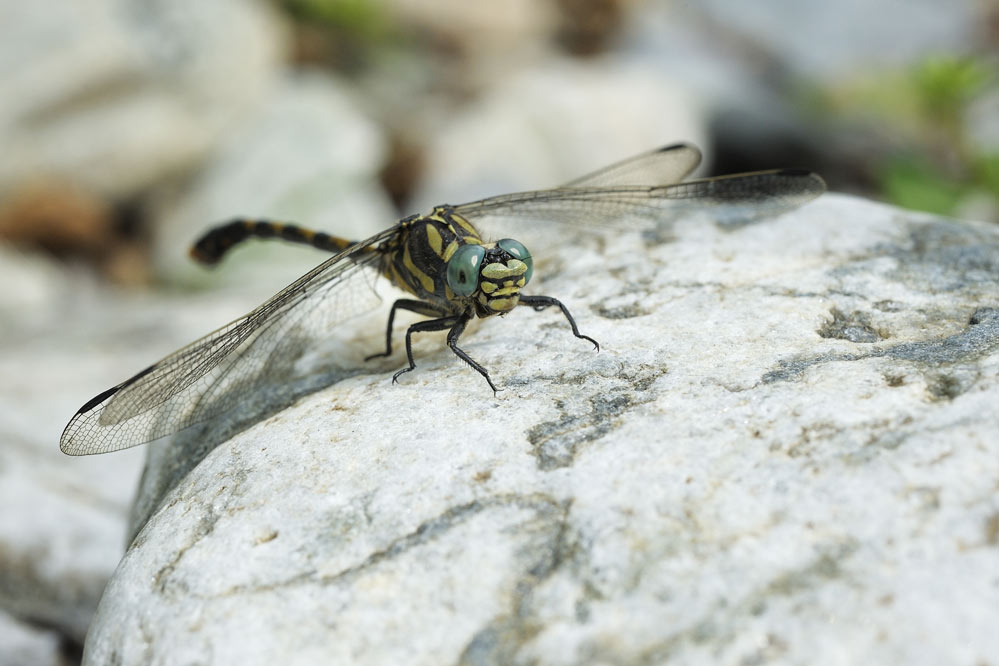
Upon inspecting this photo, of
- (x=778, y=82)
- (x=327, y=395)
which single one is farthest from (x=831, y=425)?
(x=778, y=82)

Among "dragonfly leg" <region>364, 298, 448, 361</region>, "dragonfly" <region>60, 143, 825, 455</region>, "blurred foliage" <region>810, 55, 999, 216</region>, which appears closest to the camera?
"dragonfly" <region>60, 143, 825, 455</region>

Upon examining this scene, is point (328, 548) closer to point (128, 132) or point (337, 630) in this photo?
point (337, 630)

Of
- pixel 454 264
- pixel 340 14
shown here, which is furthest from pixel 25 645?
pixel 340 14

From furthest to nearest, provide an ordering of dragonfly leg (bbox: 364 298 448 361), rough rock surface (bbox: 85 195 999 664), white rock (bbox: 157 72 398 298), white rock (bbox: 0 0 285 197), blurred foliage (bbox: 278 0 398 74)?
blurred foliage (bbox: 278 0 398 74), white rock (bbox: 157 72 398 298), white rock (bbox: 0 0 285 197), dragonfly leg (bbox: 364 298 448 361), rough rock surface (bbox: 85 195 999 664)

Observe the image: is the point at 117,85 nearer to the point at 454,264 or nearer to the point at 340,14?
the point at 340,14

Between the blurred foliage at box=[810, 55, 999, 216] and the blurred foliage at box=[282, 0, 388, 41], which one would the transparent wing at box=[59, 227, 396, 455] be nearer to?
the blurred foliage at box=[810, 55, 999, 216]

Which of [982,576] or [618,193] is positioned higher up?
[618,193]

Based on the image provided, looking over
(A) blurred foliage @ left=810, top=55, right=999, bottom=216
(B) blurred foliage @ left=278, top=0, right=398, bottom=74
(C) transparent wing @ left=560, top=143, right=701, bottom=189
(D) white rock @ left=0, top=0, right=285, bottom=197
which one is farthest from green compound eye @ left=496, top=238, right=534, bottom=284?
(B) blurred foliage @ left=278, top=0, right=398, bottom=74

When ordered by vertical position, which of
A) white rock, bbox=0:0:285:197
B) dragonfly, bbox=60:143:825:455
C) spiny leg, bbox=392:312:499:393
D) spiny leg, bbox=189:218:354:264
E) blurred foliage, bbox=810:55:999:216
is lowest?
blurred foliage, bbox=810:55:999:216
